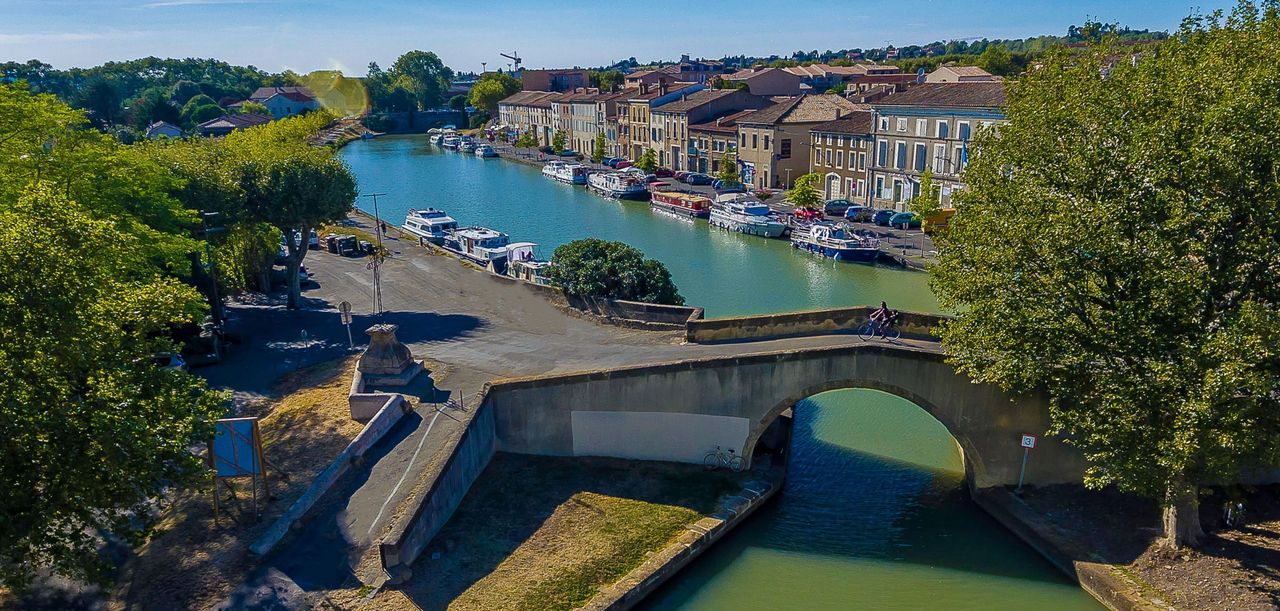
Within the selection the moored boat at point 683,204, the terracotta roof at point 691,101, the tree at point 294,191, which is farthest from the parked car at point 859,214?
the tree at point 294,191

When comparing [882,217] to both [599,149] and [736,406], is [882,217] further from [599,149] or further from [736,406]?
[599,149]

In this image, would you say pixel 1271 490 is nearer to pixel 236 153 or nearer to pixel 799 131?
pixel 236 153

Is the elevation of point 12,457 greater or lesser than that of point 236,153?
lesser

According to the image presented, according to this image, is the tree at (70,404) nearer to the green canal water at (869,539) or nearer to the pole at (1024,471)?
the green canal water at (869,539)

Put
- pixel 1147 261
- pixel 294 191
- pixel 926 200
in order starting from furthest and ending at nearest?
pixel 926 200 → pixel 294 191 → pixel 1147 261

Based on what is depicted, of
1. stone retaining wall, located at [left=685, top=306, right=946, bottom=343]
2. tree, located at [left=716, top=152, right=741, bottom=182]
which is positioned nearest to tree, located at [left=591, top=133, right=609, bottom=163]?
tree, located at [left=716, top=152, right=741, bottom=182]

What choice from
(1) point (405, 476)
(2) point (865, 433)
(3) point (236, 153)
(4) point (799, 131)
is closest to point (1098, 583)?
(2) point (865, 433)

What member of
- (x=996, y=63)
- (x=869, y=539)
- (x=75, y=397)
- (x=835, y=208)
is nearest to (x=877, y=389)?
(x=869, y=539)
